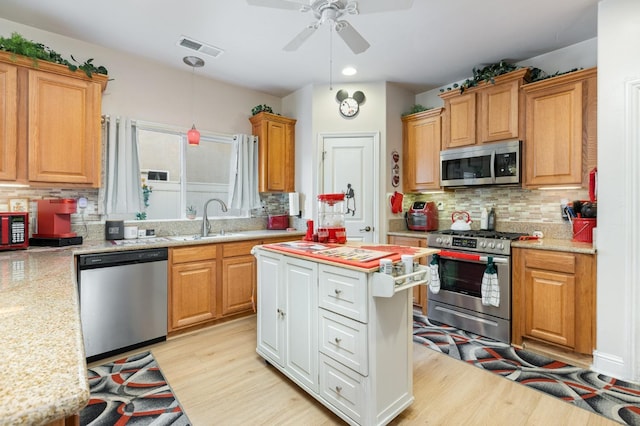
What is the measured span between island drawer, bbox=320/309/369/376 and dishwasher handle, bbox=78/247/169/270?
5.85 feet

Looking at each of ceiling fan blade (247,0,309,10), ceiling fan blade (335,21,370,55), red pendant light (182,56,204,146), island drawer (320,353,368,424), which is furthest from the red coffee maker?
ceiling fan blade (335,21,370,55)

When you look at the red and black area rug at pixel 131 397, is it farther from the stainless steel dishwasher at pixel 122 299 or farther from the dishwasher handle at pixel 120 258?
the dishwasher handle at pixel 120 258

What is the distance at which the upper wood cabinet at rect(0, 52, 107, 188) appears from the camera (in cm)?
240

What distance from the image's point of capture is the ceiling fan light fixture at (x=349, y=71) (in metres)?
3.58

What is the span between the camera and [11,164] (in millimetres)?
2420

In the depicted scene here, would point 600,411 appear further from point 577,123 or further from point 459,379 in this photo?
point 577,123

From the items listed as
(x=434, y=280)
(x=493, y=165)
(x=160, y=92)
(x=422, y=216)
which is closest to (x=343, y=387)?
(x=434, y=280)

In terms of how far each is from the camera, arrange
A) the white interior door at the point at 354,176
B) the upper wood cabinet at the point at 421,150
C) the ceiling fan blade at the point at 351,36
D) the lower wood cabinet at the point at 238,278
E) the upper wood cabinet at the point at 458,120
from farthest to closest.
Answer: the white interior door at the point at 354,176, the upper wood cabinet at the point at 421,150, the upper wood cabinet at the point at 458,120, the lower wood cabinet at the point at 238,278, the ceiling fan blade at the point at 351,36

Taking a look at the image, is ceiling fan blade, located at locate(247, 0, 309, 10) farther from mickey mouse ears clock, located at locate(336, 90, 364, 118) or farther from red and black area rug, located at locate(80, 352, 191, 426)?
red and black area rug, located at locate(80, 352, 191, 426)

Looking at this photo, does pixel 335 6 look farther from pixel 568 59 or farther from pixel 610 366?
pixel 610 366

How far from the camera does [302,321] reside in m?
2.10

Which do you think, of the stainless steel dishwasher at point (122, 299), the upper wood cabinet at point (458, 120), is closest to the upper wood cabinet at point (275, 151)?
the stainless steel dishwasher at point (122, 299)

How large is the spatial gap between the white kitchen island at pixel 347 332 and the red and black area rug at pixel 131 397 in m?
0.78

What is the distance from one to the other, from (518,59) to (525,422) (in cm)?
338
